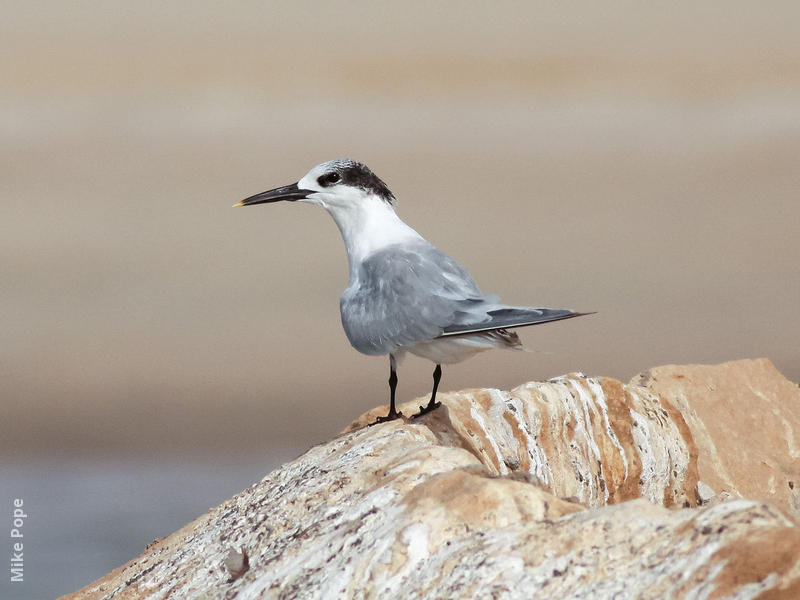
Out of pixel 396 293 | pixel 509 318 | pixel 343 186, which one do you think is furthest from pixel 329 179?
pixel 509 318

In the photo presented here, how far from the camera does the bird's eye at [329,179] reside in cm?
641

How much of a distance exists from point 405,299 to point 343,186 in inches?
44.9

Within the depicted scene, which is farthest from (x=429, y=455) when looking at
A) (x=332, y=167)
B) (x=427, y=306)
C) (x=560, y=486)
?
(x=332, y=167)

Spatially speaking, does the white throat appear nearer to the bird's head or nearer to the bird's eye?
the bird's head

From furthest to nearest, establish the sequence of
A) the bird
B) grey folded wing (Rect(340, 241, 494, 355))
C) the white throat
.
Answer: the white throat
grey folded wing (Rect(340, 241, 494, 355))
the bird

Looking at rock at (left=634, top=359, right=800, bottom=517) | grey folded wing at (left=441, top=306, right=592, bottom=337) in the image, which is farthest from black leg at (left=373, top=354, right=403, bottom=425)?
rock at (left=634, top=359, right=800, bottom=517)

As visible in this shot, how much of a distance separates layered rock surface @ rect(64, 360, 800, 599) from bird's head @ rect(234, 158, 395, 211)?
1308 mm

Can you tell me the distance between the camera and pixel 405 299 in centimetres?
560

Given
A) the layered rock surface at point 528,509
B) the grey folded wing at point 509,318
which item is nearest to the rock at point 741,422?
the layered rock surface at point 528,509

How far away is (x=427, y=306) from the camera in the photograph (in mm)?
5500

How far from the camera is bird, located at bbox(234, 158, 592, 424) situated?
17.4 feet

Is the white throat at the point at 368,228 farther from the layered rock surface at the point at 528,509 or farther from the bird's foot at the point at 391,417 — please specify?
the layered rock surface at the point at 528,509

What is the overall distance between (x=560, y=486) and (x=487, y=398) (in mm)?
680

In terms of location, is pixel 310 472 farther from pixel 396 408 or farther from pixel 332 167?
pixel 332 167
